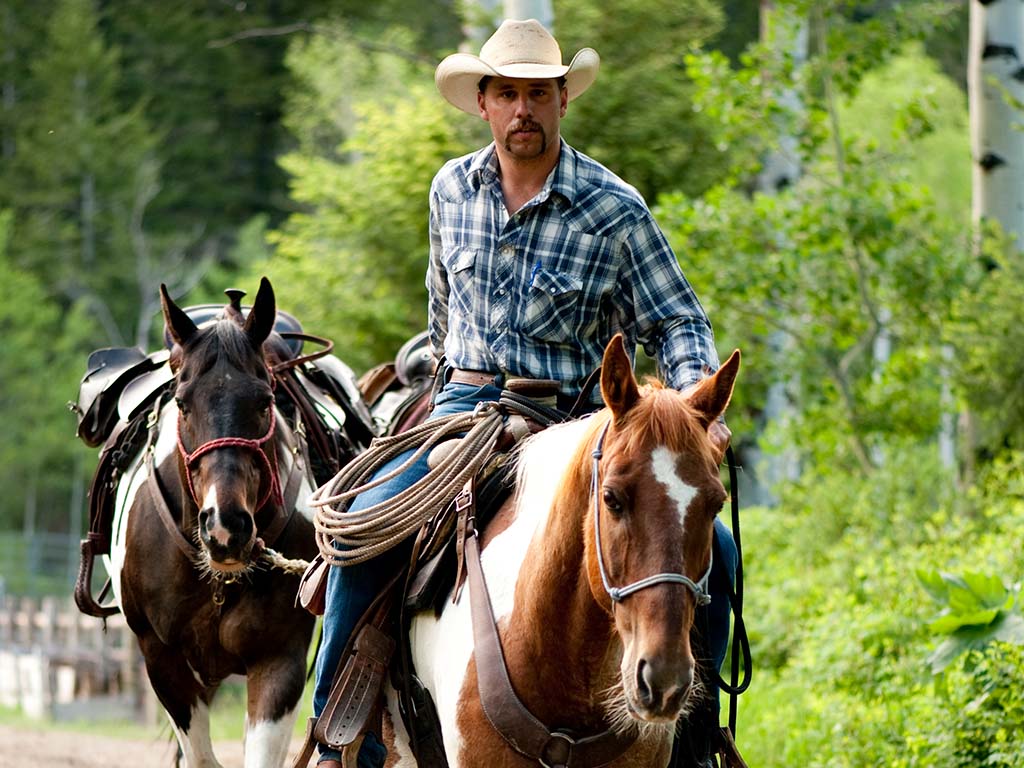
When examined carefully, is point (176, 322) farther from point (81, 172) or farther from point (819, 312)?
point (81, 172)

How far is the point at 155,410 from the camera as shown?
6.59 meters

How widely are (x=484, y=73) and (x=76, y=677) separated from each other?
1730 centimetres

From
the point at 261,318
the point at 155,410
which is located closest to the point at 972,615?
the point at 261,318

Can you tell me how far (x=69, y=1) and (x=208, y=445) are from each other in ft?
136

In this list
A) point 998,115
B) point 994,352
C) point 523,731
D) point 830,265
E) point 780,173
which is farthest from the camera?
point 780,173

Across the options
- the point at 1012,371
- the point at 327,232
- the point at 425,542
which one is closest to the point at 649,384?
the point at 425,542

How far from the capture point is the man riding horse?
15.7 feet

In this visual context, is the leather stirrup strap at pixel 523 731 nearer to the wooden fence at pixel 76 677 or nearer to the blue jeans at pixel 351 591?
the blue jeans at pixel 351 591

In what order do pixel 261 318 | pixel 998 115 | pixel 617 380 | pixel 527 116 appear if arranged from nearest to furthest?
pixel 617 380 → pixel 527 116 → pixel 261 318 → pixel 998 115

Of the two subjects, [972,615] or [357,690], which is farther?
[972,615]

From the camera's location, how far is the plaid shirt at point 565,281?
480cm

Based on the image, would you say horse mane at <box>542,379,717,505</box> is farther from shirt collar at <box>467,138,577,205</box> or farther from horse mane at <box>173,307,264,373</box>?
horse mane at <box>173,307,264,373</box>

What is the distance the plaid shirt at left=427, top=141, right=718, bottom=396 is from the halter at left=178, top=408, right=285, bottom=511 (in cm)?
102

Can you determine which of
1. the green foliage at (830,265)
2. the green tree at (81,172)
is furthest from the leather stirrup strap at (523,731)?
the green tree at (81,172)
